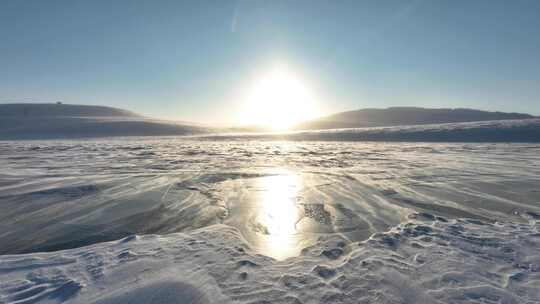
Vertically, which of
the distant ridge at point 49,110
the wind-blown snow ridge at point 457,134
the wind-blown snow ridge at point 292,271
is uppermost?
the distant ridge at point 49,110

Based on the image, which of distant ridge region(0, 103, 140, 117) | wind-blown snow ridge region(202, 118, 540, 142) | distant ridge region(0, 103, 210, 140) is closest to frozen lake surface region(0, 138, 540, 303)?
wind-blown snow ridge region(202, 118, 540, 142)

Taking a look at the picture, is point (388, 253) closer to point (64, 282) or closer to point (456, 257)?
point (456, 257)

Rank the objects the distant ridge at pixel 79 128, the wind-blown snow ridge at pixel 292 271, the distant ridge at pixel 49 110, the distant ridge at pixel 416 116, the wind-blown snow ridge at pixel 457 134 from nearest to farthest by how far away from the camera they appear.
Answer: the wind-blown snow ridge at pixel 292 271 < the wind-blown snow ridge at pixel 457 134 < the distant ridge at pixel 79 128 < the distant ridge at pixel 416 116 < the distant ridge at pixel 49 110

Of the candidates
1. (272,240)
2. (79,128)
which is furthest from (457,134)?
(79,128)

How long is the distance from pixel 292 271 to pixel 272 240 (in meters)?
0.85

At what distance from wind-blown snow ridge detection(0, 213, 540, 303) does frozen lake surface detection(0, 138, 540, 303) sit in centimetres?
2

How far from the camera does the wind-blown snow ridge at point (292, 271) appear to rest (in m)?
2.31

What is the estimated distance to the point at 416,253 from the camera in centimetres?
307

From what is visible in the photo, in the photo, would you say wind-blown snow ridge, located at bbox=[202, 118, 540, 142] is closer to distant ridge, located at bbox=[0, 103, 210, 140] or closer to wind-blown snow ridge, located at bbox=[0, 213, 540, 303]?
wind-blown snow ridge, located at bbox=[0, 213, 540, 303]

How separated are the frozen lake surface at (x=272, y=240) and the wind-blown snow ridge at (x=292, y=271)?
0.05 ft

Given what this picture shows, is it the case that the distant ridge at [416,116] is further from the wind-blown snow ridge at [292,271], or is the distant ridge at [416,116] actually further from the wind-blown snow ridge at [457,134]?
the wind-blown snow ridge at [292,271]

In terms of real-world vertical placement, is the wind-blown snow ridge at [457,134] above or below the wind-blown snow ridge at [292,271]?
above

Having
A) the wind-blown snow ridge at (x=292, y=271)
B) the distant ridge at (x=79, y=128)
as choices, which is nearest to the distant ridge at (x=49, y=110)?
the distant ridge at (x=79, y=128)

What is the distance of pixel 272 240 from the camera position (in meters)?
3.55
